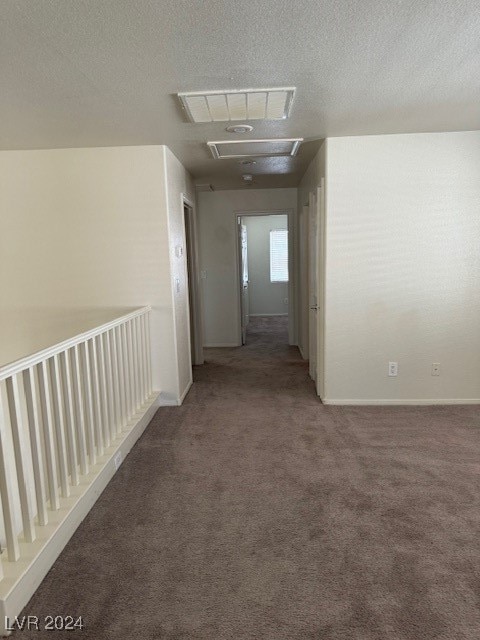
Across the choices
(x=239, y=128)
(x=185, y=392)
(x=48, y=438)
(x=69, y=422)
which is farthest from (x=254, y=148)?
(x=48, y=438)

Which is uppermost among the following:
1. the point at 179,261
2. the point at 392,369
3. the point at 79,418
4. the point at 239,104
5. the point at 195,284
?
the point at 239,104

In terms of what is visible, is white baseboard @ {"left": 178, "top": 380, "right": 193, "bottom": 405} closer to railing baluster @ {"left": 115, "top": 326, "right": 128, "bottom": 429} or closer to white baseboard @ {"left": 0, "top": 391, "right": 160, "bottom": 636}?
railing baluster @ {"left": 115, "top": 326, "right": 128, "bottom": 429}

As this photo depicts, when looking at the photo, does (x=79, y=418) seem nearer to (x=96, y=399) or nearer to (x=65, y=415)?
(x=65, y=415)

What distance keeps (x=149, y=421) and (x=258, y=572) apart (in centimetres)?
191

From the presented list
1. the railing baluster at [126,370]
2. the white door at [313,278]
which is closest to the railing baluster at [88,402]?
the railing baluster at [126,370]

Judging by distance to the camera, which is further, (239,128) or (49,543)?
(239,128)

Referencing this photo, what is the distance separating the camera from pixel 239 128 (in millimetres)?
3086

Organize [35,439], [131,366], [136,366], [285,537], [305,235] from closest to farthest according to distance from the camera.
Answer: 1. [35,439]
2. [285,537]
3. [131,366]
4. [136,366]
5. [305,235]

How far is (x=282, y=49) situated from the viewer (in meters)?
1.96

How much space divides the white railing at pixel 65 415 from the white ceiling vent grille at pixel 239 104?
4.90ft

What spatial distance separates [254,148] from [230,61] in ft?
5.48

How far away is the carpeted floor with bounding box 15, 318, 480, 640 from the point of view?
157 centimetres

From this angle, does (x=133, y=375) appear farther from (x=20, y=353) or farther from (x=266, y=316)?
(x=266, y=316)

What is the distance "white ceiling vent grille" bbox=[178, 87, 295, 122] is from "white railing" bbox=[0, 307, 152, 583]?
1495mm
